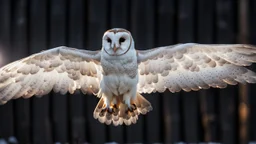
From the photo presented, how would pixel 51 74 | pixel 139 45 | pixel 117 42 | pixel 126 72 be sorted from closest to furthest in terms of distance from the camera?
pixel 117 42 → pixel 126 72 → pixel 51 74 → pixel 139 45

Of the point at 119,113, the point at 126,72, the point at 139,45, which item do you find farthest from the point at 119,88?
the point at 139,45

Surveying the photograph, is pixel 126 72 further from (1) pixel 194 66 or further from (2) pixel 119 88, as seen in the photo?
(1) pixel 194 66

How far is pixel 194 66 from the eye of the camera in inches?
275

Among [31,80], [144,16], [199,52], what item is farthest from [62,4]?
[199,52]

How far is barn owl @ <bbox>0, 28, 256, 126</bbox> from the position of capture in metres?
6.78

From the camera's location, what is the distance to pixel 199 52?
22.5ft

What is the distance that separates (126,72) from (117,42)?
304 mm

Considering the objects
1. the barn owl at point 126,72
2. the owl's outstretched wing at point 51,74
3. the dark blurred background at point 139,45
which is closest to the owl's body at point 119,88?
the barn owl at point 126,72

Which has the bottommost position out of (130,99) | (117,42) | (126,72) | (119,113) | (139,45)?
(119,113)

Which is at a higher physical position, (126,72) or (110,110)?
(126,72)

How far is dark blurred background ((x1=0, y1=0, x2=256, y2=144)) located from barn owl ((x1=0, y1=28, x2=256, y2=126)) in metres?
1.03

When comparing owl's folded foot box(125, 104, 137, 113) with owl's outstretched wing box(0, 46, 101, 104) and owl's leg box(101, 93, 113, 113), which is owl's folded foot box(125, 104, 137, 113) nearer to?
owl's leg box(101, 93, 113, 113)

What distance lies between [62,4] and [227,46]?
199cm

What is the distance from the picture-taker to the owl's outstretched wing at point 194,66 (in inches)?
268
